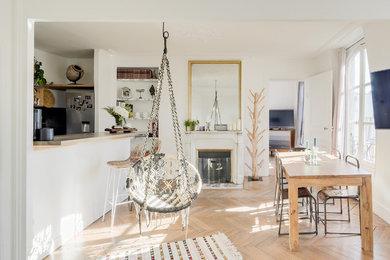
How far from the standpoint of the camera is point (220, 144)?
529 centimetres

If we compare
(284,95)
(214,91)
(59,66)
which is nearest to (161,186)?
(214,91)

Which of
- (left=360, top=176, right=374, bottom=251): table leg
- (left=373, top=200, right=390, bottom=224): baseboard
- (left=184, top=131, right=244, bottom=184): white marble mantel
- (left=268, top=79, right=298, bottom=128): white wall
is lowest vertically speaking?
(left=373, top=200, right=390, bottom=224): baseboard

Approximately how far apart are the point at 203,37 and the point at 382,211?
3.51 meters

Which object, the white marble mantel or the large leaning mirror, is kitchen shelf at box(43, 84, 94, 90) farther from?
the white marble mantel

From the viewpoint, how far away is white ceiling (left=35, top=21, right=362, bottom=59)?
3877mm

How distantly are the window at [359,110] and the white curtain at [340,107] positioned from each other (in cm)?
7

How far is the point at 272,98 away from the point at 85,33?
6.82m

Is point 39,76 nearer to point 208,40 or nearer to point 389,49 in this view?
point 208,40

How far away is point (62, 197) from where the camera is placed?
2.61 meters

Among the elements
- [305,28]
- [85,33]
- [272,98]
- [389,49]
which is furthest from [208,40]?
[272,98]

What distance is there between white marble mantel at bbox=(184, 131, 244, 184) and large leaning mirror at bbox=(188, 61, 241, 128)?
1.17 feet

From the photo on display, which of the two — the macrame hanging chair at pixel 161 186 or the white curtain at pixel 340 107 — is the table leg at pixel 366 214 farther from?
the white curtain at pixel 340 107

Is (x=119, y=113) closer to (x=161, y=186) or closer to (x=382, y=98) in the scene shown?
(x=161, y=186)

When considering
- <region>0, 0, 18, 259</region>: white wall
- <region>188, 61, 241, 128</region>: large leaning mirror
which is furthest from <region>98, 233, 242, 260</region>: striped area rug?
<region>188, 61, 241, 128</region>: large leaning mirror
